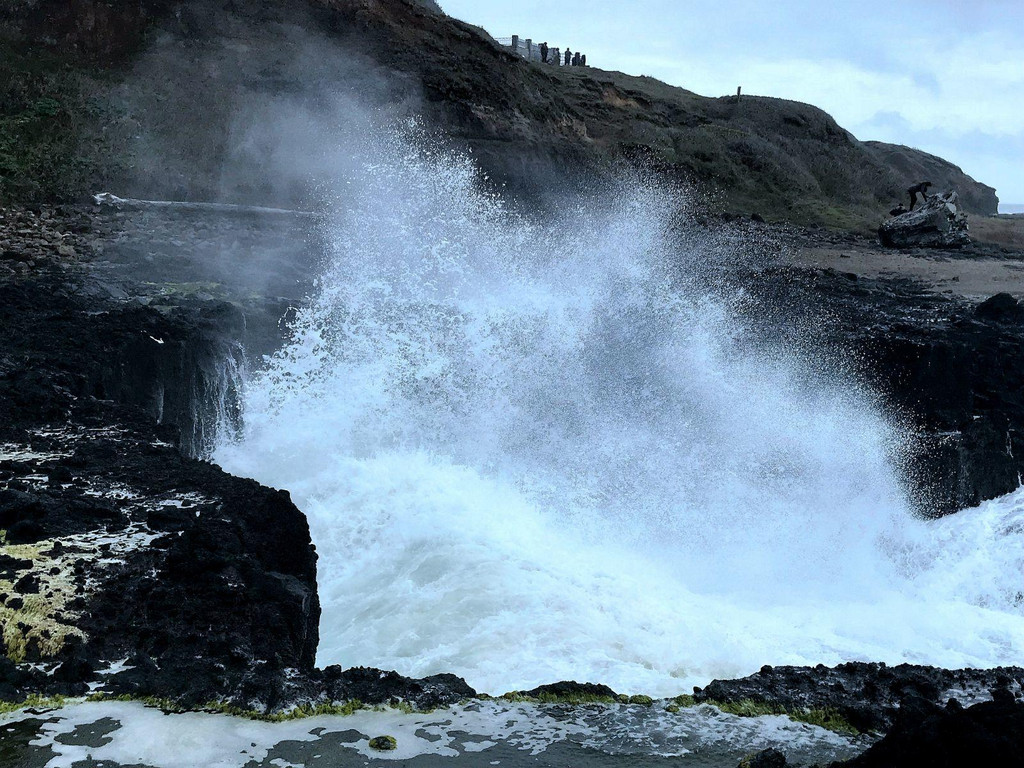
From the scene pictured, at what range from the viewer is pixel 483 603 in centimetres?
929

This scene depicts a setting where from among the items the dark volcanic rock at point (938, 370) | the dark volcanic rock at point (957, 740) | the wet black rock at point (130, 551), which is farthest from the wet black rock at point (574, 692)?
the dark volcanic rock at point (938, 370)

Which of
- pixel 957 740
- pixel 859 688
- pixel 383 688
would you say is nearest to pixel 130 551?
pixel 383 688

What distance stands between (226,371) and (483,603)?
519 centimetres

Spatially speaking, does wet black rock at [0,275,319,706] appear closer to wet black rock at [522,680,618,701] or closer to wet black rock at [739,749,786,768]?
wet black rock at [522,680,618,701]

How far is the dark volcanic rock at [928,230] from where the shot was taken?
23.2 meters

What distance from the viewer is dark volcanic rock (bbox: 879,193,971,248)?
23.2 metres

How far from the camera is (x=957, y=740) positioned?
4.44 m

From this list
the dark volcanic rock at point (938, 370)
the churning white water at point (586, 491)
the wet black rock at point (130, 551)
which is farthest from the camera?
the dark volcanic rock at point (938, 370)

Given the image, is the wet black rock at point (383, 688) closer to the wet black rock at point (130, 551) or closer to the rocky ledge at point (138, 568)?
the rocky ledge at point (138, 568)

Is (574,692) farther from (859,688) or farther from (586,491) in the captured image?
(586,491)

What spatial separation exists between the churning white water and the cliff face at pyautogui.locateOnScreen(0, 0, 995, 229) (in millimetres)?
5068

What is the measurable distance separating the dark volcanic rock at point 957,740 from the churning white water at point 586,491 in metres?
3.70

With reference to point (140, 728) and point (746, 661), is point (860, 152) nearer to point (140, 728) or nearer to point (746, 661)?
point (746, 661)

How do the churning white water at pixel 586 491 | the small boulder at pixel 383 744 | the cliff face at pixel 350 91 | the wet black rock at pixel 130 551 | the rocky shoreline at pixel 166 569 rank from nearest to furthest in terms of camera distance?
the small boulder at pixel 383 744, the rocky shoreline at pixel 166 569, the wet black rock at pixel 130 551, the churning white water at pixel 586 491, the cliff face at pixel 350 91
